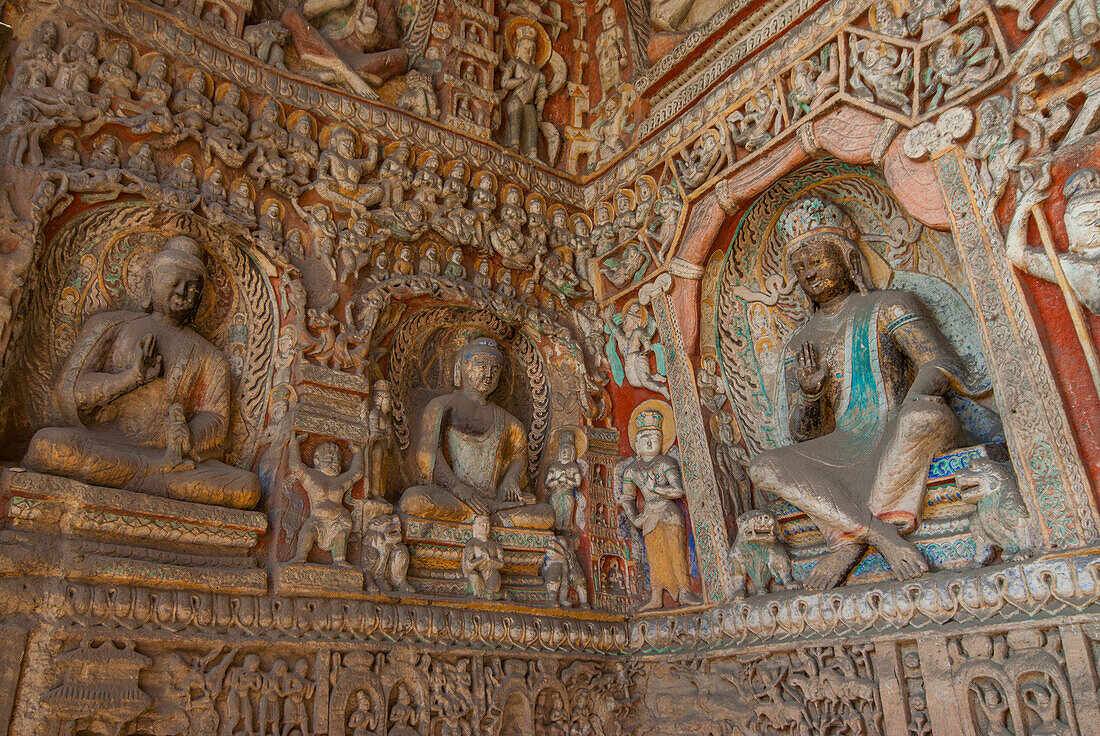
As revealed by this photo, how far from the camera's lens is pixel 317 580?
510 cm

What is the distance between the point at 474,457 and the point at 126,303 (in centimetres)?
296

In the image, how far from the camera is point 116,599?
441cm

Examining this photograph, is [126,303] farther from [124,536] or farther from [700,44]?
[700,44]

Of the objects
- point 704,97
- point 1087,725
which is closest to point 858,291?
point 704,97

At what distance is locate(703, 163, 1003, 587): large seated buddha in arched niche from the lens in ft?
16.1

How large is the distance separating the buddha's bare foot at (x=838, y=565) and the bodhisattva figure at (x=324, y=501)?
331cm

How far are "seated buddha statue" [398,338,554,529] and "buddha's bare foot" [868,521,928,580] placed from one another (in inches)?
104

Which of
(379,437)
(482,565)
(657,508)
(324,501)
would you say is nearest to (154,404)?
(324,501)

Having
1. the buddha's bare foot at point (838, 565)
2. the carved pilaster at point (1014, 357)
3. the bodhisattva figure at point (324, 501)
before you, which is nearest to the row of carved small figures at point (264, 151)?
the bodhisattva figure at point (324, 501)

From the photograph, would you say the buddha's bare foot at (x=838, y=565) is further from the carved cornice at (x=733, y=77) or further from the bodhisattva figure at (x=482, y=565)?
the carved cornice at (x=733, y=77)

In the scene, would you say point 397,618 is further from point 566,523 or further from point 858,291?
point 858,291

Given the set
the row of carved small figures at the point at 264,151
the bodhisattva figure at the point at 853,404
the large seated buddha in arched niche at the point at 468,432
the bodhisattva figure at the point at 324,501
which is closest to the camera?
the bodhisattva figure at the point at 853,404

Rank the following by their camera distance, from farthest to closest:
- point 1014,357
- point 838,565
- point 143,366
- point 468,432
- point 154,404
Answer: point 468,432 → point 154,404 → point 143,366 → point 838,565 → point 1014,357

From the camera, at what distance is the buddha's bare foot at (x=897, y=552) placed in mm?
4641
